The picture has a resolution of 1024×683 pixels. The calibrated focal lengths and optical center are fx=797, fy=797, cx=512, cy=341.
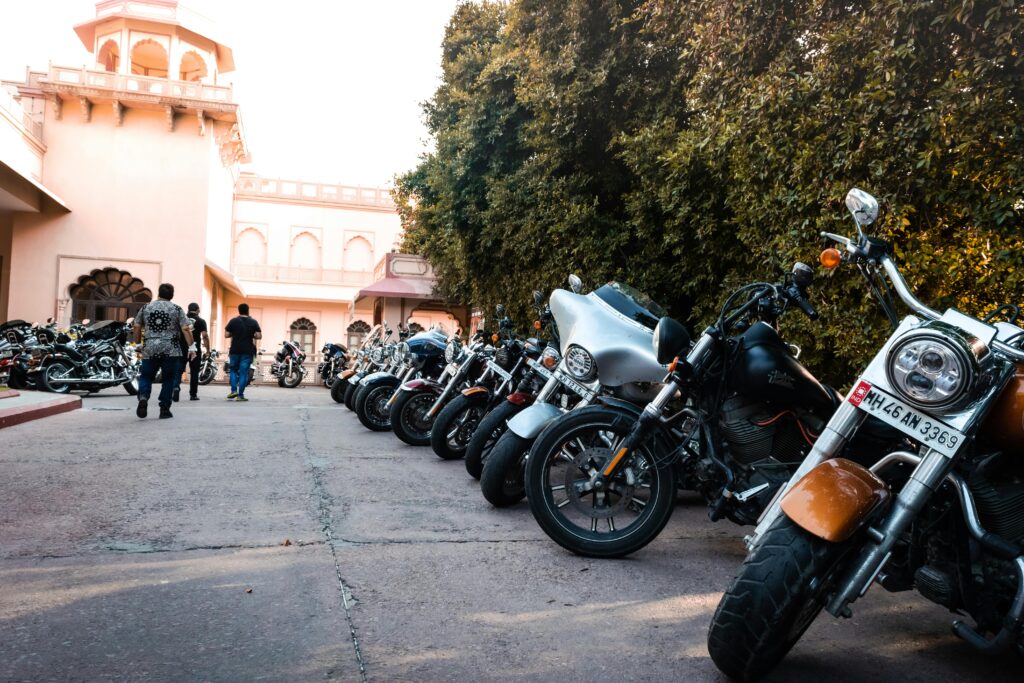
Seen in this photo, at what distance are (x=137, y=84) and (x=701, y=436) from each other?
26.0 metres

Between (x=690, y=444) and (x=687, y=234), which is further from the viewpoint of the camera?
(x=687, y=234)

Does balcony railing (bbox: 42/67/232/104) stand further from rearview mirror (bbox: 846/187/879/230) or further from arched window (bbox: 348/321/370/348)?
rearview mirror (bbox: 846/187/879/230)

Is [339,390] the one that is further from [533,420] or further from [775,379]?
[775,379]

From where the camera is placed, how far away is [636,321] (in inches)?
174

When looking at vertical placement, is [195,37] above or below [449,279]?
above

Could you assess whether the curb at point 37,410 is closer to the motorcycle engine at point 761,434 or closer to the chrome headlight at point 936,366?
the motorcycle engine at point 761,434

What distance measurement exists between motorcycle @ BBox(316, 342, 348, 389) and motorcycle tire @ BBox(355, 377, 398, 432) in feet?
32.2

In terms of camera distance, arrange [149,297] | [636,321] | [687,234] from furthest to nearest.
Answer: [149,297] → [687,234] → [636,321]

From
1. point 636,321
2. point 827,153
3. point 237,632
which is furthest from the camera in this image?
point 827,153

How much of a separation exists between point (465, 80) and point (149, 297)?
15467 millimetres

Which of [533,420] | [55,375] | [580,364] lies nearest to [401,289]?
[55,375]

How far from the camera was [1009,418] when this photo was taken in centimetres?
229

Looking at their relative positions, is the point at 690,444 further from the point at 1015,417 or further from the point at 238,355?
the point at 238,355

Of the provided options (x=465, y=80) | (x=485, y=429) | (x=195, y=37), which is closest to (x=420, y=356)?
(x=485, y=429)
